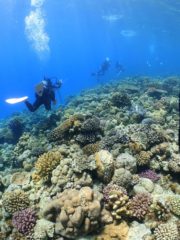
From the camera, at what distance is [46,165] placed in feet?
27.7

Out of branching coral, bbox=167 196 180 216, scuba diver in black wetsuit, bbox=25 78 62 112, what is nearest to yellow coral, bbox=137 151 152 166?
branching coral, bbox=167 196 180 216

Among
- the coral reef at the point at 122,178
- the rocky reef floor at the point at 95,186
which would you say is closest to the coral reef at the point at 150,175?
the rocky reef floor at the point at 95,186

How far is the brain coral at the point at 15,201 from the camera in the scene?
784 cm

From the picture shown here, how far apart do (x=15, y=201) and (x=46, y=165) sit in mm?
1250

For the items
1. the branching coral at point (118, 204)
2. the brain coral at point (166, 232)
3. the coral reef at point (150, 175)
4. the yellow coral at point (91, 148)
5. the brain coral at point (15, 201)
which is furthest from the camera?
the yellow coral at point (91, 148)

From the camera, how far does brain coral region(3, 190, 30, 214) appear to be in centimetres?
784

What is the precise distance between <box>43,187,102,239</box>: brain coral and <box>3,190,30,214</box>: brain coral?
1189mm

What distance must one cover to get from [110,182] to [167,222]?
1.73m

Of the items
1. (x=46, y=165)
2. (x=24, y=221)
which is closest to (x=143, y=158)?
(x=46, y=165)

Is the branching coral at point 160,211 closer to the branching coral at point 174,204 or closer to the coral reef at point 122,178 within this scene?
the branching coral at point 174,204

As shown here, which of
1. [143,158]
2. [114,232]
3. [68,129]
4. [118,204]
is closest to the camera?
[114,232]

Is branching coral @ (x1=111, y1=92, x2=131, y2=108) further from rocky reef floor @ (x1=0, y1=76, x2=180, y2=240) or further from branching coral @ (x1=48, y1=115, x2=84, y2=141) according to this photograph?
branching coral @ (x1=48, y1=115, x2=84, y2=141)

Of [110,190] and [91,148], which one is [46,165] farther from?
[110,190]

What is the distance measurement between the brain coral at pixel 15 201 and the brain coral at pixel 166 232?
3377 mm
